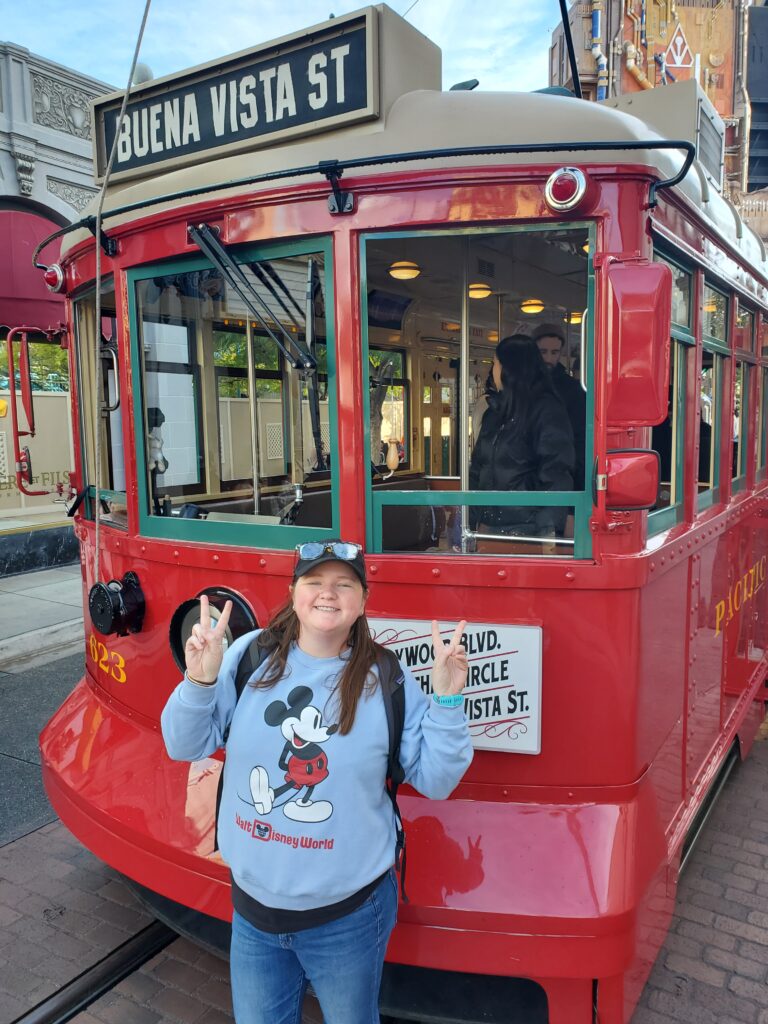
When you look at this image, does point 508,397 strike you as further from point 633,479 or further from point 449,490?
point 633,479

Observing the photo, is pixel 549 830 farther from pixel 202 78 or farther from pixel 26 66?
pixel 26 66

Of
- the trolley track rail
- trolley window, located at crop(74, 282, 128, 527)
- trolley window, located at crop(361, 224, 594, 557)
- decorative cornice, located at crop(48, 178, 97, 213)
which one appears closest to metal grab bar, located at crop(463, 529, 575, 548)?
trolley window, located at crop(361, 224, 594, 557)

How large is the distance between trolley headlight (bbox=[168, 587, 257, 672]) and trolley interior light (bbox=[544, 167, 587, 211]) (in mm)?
1452

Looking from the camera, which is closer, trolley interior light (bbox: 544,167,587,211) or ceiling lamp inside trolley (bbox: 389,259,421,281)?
trolley interior light (bbox: 544,167,587,211)

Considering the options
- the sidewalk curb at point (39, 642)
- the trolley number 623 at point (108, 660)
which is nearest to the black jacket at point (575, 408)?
the trolley number 623 at point (108, 660)

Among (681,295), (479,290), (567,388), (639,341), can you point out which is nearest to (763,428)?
(681,295)

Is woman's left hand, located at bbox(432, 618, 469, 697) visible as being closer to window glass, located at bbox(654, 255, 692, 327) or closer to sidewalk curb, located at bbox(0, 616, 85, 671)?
window glass, located at bbox(654, 255, 692, 327)

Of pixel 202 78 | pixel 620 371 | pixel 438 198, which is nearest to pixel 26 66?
pixel 202 78

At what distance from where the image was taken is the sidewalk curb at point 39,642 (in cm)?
619

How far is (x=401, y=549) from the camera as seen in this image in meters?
2.31

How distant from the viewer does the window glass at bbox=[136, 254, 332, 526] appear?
7.75 feet

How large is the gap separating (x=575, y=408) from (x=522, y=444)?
0.60 ft

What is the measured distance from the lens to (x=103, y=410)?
305 centimetres

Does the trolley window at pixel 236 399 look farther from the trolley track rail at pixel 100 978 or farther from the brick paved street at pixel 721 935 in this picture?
the brick paved street at pixel 721 935
